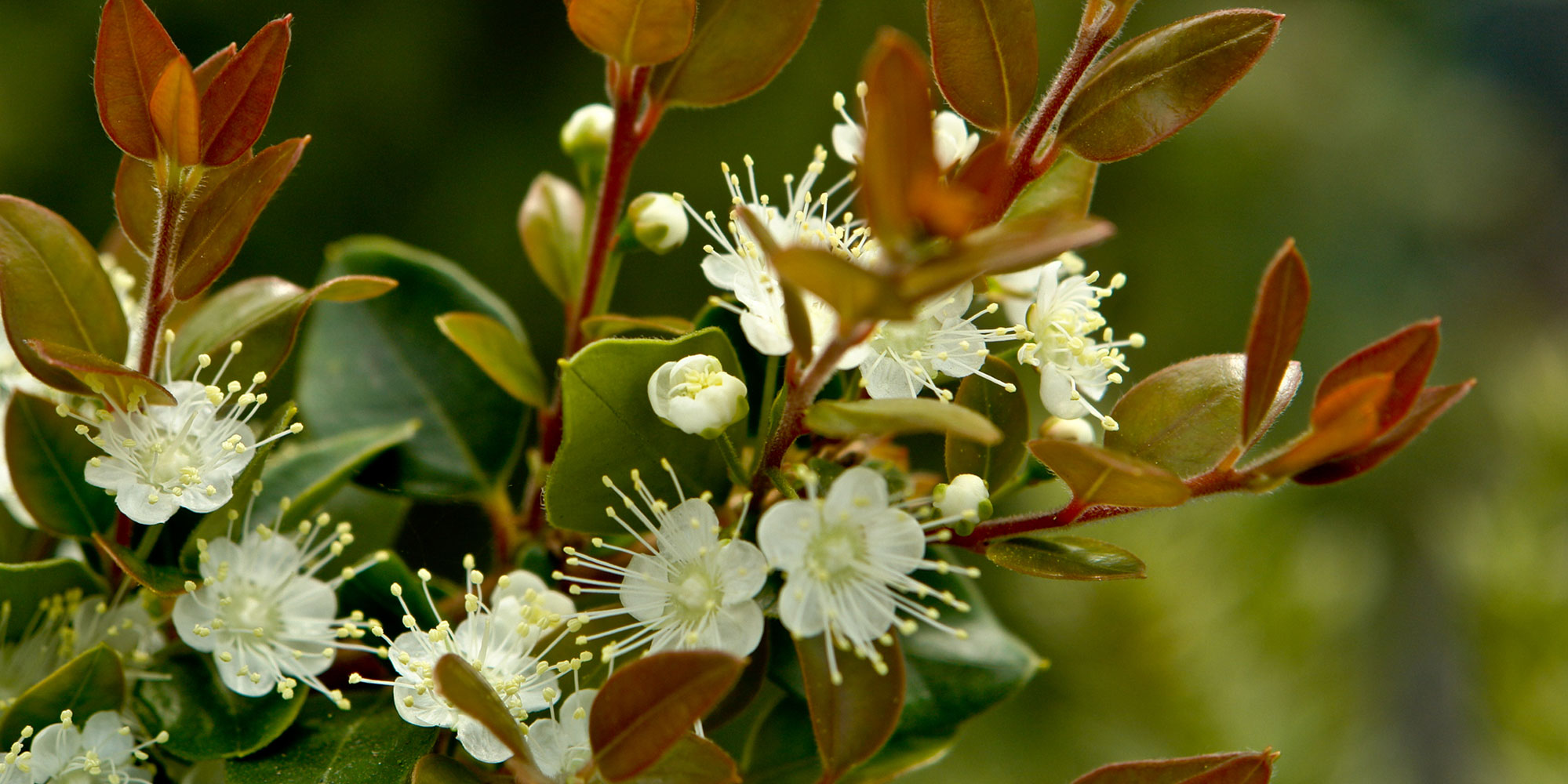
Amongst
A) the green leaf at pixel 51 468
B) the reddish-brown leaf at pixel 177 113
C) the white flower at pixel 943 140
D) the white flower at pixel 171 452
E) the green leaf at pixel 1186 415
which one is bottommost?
the green leaf at pixel 51 468

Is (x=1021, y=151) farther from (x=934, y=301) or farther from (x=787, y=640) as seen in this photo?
(x=787, y=640)

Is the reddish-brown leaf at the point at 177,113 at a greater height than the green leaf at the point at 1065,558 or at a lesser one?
greater

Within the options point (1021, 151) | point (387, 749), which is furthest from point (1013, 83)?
point (387, 749)

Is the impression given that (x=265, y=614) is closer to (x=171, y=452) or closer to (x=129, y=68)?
(x=171, y=452)

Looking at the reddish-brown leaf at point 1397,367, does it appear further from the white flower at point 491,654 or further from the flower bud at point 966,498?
the white flower at point 491,654

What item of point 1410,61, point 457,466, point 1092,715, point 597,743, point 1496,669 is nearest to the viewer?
point 597,743

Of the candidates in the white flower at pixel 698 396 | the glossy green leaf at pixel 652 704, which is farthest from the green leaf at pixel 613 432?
the glossy green leaf at pixel 652 704
